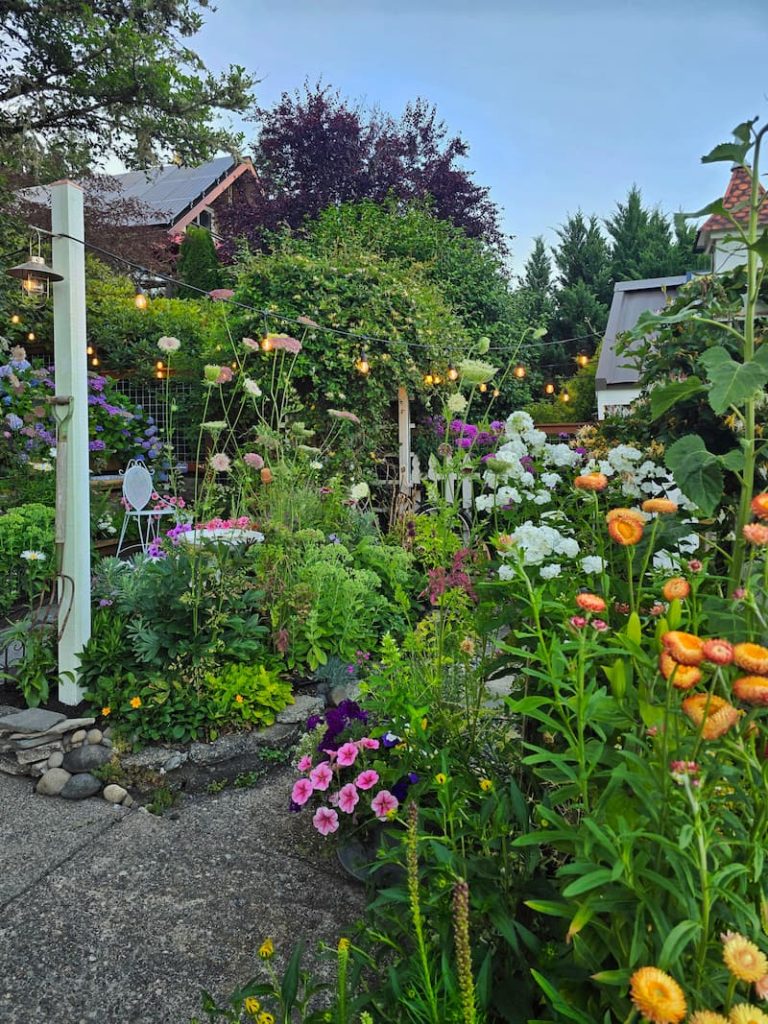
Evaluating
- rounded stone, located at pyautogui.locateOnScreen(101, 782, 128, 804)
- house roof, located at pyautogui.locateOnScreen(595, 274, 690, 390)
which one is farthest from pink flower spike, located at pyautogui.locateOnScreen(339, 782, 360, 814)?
house roof, located at pyautogui.locateOnScreen(595, 274, 690, 390)

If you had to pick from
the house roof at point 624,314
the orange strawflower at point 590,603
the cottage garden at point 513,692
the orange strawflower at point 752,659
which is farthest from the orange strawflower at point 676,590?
the house roof at point 624,314

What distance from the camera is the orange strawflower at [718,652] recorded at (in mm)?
703

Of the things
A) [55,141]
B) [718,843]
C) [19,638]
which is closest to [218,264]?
→ [55,141]

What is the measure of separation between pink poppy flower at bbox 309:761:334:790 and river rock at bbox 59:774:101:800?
1024mm

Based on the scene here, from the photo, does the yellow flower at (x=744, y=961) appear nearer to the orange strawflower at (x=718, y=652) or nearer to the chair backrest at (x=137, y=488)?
the orange strawflower at (x=718, y=652)

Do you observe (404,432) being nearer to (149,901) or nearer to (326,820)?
(326,820)

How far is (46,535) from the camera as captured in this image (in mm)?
4074

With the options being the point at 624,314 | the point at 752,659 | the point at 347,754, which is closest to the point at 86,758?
the point at 347,754

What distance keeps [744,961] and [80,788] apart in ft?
7.63

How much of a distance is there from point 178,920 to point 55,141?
799cm

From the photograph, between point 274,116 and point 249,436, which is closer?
point 249,436

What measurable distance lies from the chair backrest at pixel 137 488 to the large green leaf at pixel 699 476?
401 cm

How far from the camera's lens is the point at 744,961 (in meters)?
0.60

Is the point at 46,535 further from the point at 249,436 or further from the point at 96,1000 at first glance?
the point at 96,1000
